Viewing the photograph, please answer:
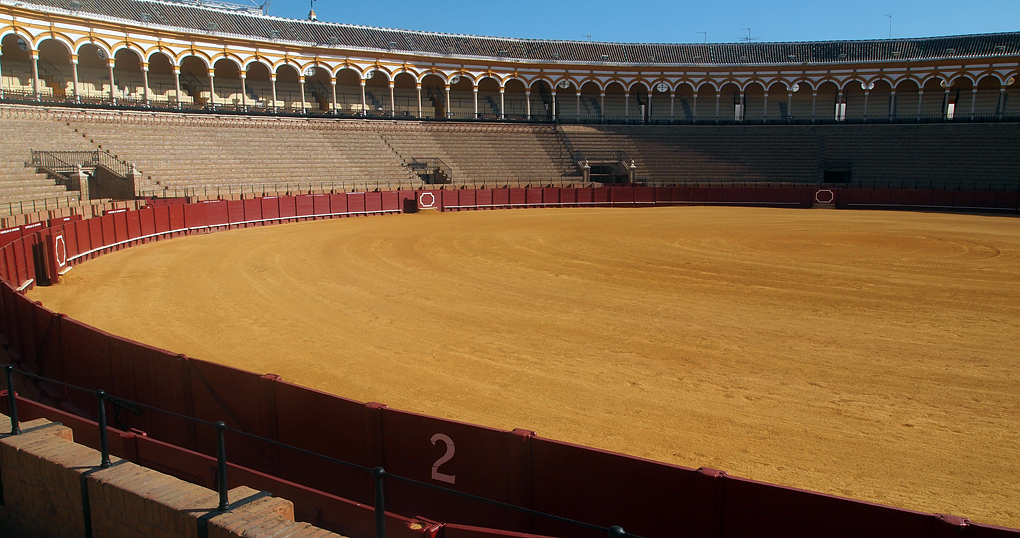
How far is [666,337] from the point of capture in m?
10.1

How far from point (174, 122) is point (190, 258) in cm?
2205

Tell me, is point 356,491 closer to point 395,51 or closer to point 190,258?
point 190,258

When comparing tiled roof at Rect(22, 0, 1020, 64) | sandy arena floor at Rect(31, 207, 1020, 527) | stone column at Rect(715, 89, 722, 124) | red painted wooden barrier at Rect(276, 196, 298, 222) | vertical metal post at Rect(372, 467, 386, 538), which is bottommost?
sandy arena floor at Rect(31, 207, 1020, 527)

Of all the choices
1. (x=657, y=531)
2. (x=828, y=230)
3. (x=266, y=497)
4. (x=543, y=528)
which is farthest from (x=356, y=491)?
(x=828, y=230)

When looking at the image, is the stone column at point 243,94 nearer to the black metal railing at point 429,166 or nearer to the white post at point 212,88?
the white post at point 212,88

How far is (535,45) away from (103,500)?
49996 mm

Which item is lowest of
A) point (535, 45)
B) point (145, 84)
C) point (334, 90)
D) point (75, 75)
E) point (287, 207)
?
point (287, 207)

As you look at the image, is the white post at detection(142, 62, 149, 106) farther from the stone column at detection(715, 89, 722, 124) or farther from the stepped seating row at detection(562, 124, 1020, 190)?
the stone column at detection(715, 89, 722, 124)

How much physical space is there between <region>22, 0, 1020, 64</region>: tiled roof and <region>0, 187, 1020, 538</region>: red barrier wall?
37036mm

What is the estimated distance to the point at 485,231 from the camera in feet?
77.7

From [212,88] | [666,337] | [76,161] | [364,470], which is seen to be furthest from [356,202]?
[364,470]

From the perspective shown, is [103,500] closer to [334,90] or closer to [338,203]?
[338,203]

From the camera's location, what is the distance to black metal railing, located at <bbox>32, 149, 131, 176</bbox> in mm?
27500

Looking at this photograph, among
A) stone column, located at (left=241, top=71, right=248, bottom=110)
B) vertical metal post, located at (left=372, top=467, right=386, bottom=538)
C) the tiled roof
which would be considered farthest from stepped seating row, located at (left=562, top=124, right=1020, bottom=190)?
vertical metal post, located at (left=372, top=467, right=386, bottom=538)
